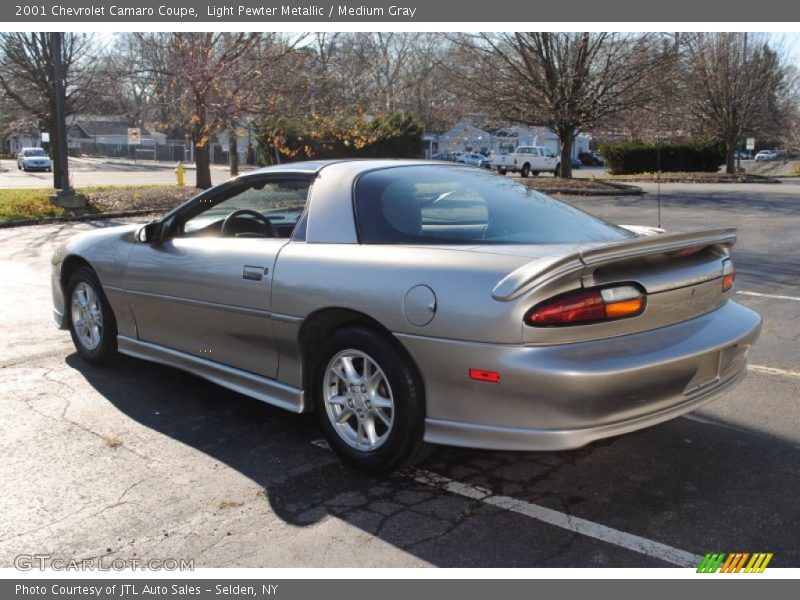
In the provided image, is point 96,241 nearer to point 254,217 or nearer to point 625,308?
point 254,217

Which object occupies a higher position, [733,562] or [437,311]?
[437,311]

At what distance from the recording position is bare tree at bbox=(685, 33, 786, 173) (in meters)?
37.4

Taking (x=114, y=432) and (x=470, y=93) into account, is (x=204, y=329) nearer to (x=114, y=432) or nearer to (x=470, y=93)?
(x=114, y=432)

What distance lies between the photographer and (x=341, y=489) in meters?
3.65

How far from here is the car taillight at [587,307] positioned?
127 inches

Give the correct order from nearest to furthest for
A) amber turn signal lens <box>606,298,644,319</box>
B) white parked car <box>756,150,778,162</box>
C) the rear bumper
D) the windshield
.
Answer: the rear bumper → amber turn signal lens <box>606,298,644,319</box> → the windshield → white parked car <box>756,150,778,162</box>

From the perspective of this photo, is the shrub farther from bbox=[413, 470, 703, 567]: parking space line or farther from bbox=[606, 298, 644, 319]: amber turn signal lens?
bbox=[413, 470, 703, 567]: parking space line

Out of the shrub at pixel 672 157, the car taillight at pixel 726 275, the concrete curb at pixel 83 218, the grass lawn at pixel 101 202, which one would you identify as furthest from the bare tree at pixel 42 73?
the shrub at pixel 672 157

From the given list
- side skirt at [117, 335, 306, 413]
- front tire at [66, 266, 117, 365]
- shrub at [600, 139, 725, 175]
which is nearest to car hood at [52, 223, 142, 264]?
front tire at [66, 266, 117, 365]

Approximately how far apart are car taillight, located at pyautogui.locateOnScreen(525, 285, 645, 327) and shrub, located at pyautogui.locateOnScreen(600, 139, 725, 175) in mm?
41061

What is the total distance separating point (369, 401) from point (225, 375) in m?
1.15

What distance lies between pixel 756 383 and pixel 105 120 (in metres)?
96.2
